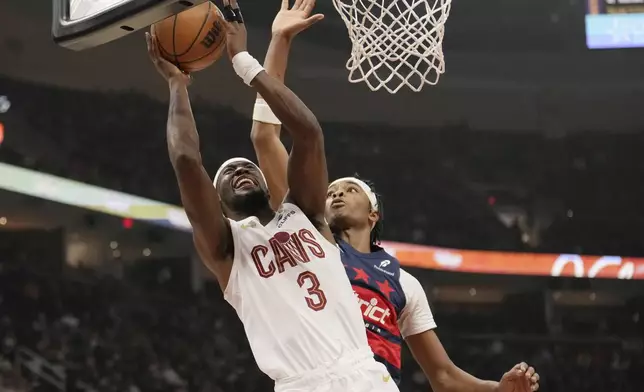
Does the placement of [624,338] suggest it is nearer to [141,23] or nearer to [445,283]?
[445,283]

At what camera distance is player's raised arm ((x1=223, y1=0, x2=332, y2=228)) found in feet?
7.85

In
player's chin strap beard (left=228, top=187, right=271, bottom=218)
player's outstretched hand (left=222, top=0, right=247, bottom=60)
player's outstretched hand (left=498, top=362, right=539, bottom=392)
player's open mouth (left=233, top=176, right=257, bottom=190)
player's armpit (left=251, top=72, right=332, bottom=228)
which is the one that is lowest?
player's outstretched hand (left=498, top=362, right=539, bottom=392)

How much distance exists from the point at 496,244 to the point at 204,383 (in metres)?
2.52

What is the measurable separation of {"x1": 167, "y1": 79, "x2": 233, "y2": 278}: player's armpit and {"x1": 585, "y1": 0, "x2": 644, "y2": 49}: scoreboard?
5180 mm

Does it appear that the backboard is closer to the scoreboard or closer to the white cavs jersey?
the white cavs jersey

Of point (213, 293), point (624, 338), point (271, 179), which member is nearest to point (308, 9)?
point (271, 179)

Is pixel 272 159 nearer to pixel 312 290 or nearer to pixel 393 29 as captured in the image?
pixel 312 290

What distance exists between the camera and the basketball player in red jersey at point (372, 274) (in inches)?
113

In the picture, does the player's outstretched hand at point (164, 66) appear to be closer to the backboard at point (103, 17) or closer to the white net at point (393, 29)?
the backboard at point (103, 17)

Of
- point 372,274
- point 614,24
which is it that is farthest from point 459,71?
point 372,274

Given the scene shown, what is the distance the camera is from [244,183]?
8.55 ft

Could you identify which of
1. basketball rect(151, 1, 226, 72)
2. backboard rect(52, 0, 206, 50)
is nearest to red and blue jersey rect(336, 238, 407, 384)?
basketball rect(151, 1, 226, 72)

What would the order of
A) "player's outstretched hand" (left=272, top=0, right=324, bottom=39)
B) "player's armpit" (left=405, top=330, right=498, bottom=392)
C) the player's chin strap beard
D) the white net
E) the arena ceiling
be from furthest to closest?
the arena ceiling < the white net < "player's armpit" (left=405, top=330, right=498, bottom=392) < "player's outstretched hand" (left=272, top=0, right=324, bottom=39) < the player's chin strap beard

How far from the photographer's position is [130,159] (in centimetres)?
653
